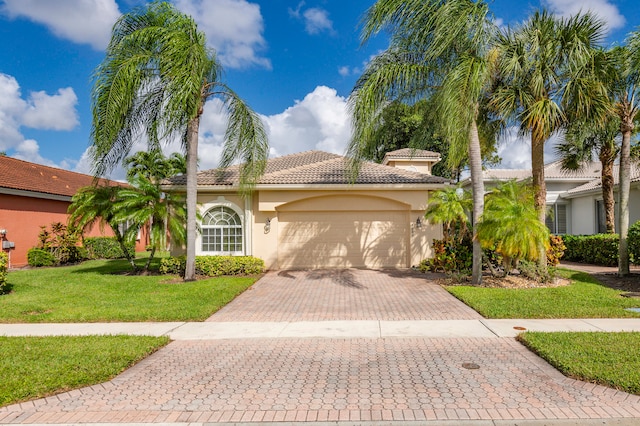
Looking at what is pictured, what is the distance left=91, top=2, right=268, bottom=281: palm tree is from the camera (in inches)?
490

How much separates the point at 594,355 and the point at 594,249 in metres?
14.5

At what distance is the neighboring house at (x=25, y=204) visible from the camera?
744 inches

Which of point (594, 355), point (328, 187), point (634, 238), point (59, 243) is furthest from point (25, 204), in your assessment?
point (634, 238)

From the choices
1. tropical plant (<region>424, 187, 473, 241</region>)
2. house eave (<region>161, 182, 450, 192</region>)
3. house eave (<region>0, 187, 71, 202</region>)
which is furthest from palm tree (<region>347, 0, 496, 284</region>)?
house eave (<region>0, 187, 71, 202</region>)

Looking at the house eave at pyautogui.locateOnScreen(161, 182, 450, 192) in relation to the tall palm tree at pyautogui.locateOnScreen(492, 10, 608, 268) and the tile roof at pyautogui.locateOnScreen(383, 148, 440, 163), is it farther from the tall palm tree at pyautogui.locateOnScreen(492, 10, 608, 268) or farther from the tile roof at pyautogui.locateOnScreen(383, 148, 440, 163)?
the tile roof at pyautogui.locateOnScreen(383, 148, 440, 163)

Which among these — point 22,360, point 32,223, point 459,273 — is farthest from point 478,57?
point 32,223

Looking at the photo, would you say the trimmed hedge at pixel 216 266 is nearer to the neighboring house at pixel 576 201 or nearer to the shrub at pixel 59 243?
the shrub at pixel 59 243

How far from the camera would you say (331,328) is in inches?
310

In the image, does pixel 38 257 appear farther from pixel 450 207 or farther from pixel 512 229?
pixel 512 229

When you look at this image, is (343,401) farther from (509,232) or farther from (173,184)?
(173,184)

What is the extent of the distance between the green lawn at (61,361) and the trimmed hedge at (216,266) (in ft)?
26.2

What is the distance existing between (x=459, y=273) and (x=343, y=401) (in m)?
10.2

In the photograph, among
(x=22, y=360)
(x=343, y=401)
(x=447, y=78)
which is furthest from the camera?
(x=447, y=78)

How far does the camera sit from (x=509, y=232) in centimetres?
1130
